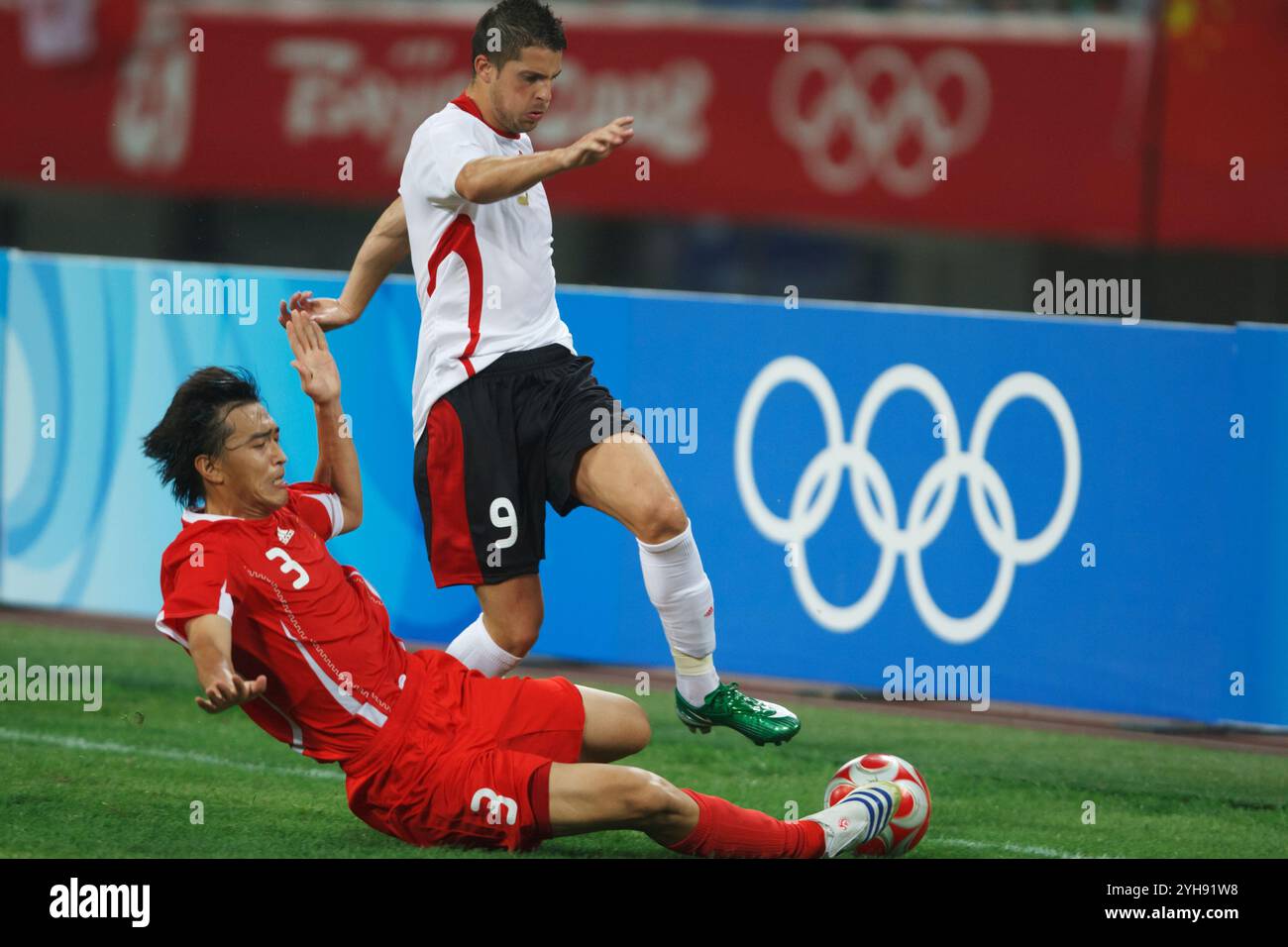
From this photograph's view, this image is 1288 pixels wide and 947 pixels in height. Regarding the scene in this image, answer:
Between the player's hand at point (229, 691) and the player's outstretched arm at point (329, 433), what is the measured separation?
0.93 meters

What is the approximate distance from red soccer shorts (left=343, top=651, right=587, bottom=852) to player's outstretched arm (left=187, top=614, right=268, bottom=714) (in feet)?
1.63

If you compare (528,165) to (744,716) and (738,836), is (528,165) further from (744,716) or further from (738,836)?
(738,836)

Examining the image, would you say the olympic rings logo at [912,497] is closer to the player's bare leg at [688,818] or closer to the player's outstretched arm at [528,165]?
the player's bare leg at [688,818]

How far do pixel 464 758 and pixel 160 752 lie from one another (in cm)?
195

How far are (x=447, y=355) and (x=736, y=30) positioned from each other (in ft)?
36.6

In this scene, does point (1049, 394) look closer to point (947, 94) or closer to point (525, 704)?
point (525, 704)

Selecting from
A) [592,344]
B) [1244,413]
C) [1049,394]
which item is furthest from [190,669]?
[1244,413]

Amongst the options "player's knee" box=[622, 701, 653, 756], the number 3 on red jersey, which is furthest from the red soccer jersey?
"player's knee" box=[622, 701, 653, 756]

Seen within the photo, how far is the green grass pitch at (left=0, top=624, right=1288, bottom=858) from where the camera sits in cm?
516

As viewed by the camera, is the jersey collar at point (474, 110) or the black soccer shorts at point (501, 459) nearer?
the black soccer shorts at point (501, 459)

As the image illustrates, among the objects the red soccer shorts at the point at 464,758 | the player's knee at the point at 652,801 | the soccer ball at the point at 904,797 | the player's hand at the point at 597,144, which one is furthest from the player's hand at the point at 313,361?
the soccer ball at the point at 904,797

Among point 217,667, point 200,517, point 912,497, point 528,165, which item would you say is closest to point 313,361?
point 200,517

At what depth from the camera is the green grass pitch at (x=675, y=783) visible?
5156mm

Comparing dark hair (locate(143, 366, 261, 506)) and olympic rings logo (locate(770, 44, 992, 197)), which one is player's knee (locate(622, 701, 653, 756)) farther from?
olympic rings logo (locate(770, 44, 992, 197))
